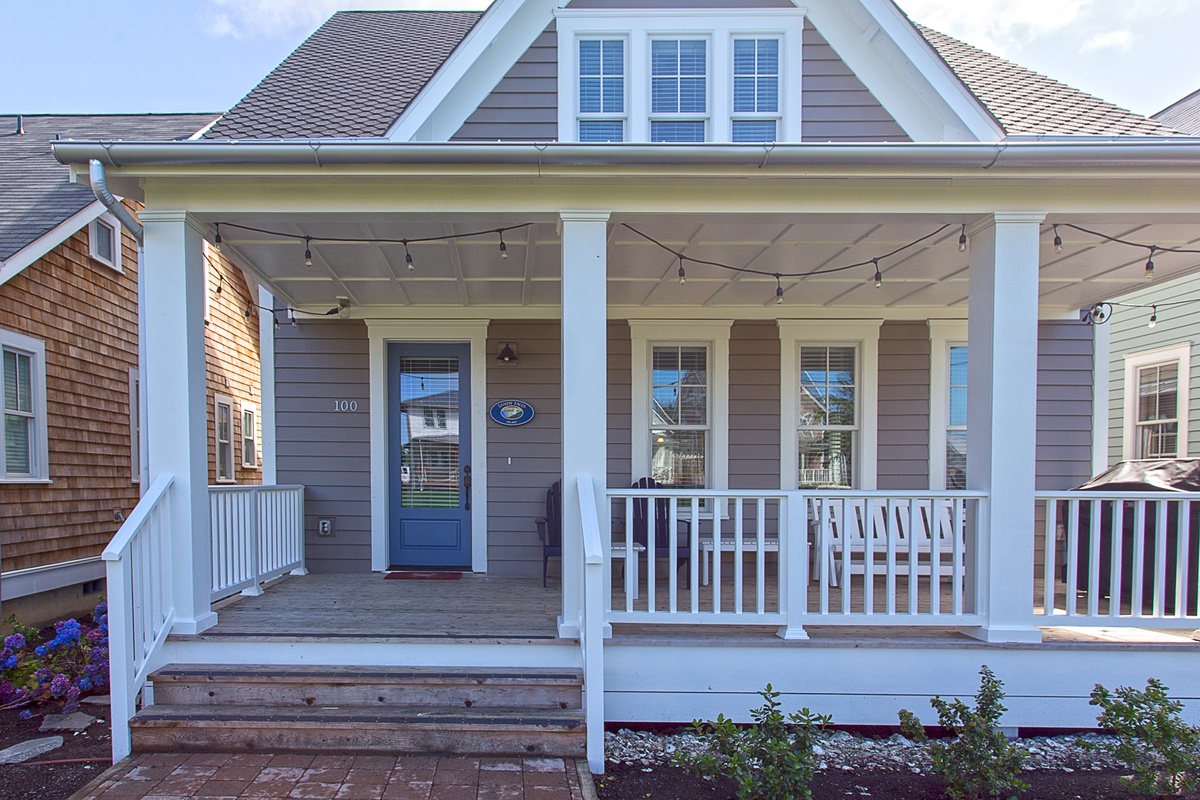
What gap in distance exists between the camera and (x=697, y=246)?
456cm

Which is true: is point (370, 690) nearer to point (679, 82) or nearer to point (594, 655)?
point (594, 655)

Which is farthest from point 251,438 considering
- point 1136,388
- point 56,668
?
point 1136,388

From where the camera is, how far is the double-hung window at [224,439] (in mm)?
9289

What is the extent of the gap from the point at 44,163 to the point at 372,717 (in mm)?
7625

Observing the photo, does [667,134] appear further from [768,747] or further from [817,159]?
[768,747]

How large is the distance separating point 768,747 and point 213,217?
375cm

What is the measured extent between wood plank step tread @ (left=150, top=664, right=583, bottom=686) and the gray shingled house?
0.8 inches

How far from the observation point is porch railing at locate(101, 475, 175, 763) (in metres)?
3.13

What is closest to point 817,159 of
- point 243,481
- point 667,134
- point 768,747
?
point 667,134

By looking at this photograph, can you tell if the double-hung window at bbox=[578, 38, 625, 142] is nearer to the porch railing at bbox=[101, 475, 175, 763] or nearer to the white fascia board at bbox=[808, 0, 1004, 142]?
the white fascia board at bbox=[808, 0, 1004, 142]

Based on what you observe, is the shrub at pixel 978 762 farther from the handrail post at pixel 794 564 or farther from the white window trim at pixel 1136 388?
the white window trim at pixel 1136 388

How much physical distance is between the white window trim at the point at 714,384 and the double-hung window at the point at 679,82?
159 cm

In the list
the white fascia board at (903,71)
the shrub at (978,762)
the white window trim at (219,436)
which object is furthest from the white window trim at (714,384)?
the white window trim at (219,436)

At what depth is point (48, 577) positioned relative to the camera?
237 inches
